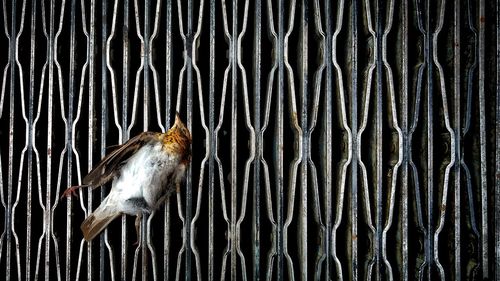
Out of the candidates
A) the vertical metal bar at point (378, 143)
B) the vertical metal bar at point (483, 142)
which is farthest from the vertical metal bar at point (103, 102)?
the vertical metal bar at point (483, 142)

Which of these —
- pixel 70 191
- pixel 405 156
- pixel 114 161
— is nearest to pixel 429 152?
pixel 405 156

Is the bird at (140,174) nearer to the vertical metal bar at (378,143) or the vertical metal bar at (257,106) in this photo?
the vertical metal bar at (257,106)

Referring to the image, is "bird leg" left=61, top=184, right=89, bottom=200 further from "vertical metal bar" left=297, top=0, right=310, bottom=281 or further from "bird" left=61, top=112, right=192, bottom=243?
"vertical metal bar" left=297, top=0, right=310, bottom=281

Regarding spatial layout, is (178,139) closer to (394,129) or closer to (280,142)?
(280,142)

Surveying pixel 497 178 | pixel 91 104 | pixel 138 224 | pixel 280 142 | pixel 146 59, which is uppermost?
pixel 146 59

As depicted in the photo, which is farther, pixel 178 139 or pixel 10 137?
pixel 10 137

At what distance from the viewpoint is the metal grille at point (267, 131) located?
3.50ft

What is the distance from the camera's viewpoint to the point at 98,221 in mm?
1078

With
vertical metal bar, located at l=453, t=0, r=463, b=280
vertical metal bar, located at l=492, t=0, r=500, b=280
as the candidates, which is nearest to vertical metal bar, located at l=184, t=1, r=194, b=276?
vertical metal bar, located at l=453, t=0, r=463, b=280

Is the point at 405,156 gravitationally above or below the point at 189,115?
below

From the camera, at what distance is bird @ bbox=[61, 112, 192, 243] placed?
1016 mm

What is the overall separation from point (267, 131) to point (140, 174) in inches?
14.0

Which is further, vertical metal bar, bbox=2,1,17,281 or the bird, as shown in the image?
vertical metal bar, bbox=2,1,17,281

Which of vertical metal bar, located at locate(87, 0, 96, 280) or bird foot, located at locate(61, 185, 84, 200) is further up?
vertical metal bar, located at locate(87, 0, 96, 280)
